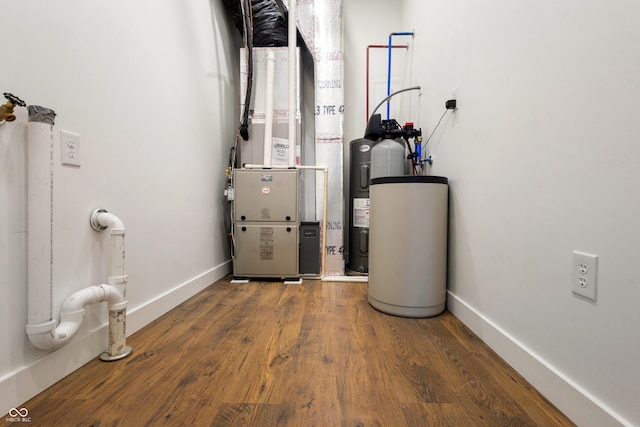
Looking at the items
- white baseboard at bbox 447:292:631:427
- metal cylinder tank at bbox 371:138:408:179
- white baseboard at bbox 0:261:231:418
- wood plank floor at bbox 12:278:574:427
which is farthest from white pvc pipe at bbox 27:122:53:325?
metal cylinder tank at bbox 371:138:408:179

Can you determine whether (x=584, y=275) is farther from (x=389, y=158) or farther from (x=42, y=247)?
(x=42, y=247)

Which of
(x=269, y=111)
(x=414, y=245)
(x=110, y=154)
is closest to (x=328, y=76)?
(x=269, y=111)

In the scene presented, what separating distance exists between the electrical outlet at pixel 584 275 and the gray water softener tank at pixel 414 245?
0.66 meters

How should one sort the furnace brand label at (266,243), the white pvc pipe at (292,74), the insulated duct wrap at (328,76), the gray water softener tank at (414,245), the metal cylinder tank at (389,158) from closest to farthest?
1. the gray water softener tank at (414,245)
2. the metal cylinder tank at (389,158)
3. the furnace brand label at (266,243)
4. the white pvc pipe at (292,74)
5. the insulated duct wrap at (328,76)

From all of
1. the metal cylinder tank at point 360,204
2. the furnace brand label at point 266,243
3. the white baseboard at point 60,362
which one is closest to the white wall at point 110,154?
the white baseboard at point 60,362

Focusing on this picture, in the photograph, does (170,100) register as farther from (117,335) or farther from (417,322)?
(417,322)

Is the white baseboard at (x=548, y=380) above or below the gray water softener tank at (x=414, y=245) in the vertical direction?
below

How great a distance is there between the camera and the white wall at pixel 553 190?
2.01 feet

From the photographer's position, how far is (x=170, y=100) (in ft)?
4.91

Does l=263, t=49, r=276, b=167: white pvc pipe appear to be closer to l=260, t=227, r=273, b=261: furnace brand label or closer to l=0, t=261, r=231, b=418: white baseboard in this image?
l=260, t=227, r=273, b=261: furnace brand label

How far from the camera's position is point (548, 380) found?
81 centimetres

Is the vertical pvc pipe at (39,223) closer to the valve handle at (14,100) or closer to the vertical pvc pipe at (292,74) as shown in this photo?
the valve handle at (14,100)

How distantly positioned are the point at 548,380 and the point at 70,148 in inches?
67.3

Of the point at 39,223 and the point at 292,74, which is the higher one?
the point at 292,74
